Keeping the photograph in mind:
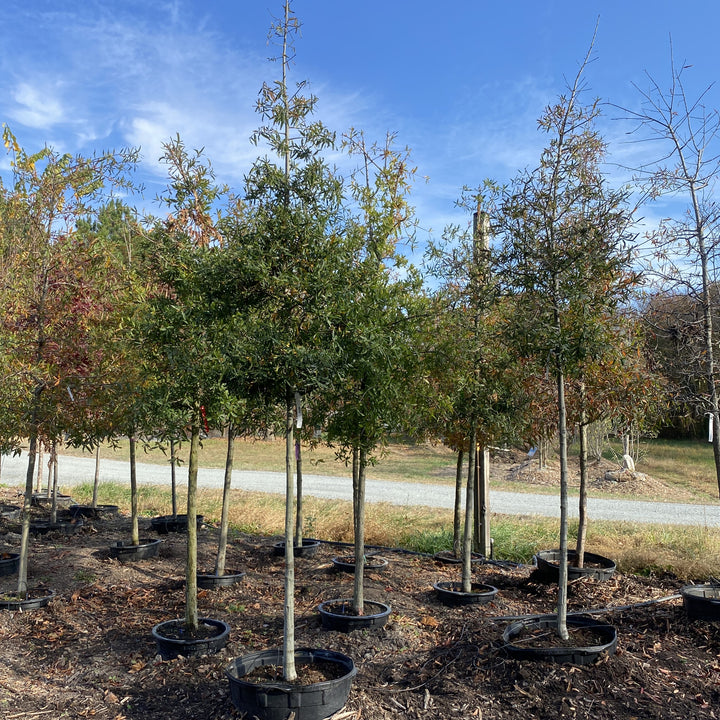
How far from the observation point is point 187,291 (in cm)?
587

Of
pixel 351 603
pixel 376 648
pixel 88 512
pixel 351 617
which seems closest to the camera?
pixel 376 648

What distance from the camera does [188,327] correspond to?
5.35 metres

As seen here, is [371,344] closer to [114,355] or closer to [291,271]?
[291,271]

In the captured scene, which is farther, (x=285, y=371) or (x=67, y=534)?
(x=67, y=534)

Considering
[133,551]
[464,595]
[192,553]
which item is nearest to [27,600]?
[133,551]

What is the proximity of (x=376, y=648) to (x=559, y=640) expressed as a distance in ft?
4.69

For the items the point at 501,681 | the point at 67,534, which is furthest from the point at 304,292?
the point at 67,534

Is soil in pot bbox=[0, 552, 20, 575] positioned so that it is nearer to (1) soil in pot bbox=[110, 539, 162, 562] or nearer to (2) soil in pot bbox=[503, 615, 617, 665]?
(1) soil in pot bbox=[110, 539, 162, 562]

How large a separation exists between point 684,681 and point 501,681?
51.0 inches

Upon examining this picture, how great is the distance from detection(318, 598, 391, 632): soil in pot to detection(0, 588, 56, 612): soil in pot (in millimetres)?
2879

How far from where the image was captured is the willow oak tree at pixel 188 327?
4801 millimetres

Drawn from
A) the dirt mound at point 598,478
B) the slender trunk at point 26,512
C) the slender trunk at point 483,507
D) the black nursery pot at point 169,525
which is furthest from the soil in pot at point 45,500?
the dirt mound at point 598,478

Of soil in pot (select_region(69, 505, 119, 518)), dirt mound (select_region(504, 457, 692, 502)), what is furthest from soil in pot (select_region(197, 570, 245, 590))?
dirt mound (select_region(504, 457, 692, 502))

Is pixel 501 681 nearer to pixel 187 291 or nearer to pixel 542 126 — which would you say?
pixel 187 291
